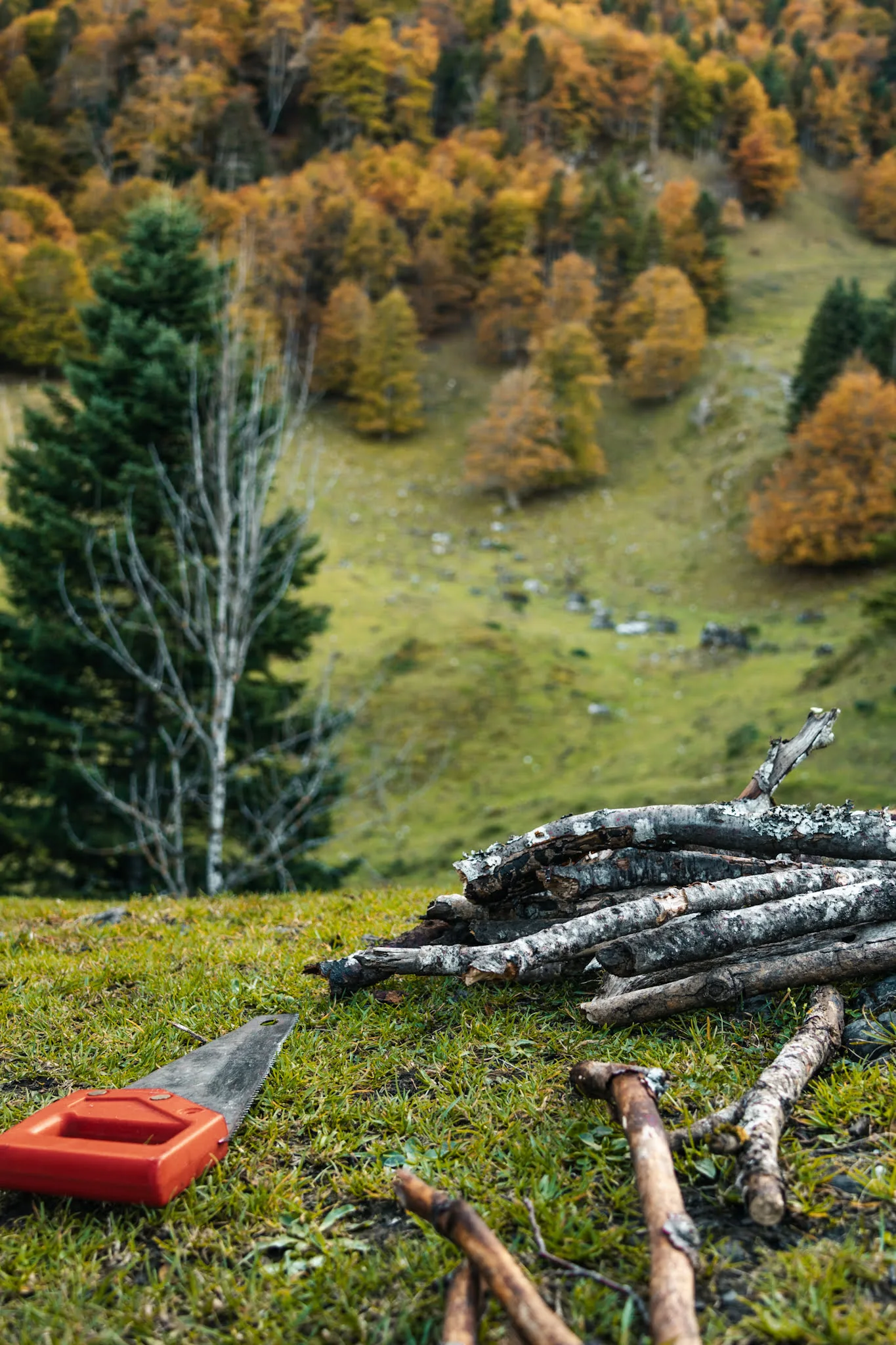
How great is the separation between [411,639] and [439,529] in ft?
70.9

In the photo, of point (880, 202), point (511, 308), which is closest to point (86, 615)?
point (511, 308)

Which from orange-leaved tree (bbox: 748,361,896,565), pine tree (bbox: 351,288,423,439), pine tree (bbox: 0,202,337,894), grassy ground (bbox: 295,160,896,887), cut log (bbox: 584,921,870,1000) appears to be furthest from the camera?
pine tree (bbox: 351,288,423,439)

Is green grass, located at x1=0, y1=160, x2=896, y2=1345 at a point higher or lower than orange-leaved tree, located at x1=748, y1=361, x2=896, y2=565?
higher

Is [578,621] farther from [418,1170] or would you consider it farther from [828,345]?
[418,1170]

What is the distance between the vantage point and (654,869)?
13.5ft

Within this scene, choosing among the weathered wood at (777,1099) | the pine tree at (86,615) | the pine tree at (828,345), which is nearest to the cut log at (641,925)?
the weathered wood at (777,1099)

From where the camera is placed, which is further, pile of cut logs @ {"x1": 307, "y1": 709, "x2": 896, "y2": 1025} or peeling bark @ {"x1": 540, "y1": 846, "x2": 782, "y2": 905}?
peeling bark @ {"x1": 540, "y1": 846, "x2": 782, "y2": 905}

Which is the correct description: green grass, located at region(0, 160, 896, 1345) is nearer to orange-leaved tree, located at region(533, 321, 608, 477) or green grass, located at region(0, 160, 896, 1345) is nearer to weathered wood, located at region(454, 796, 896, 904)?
weathered wood, located at region(454, 796, 896, 904)

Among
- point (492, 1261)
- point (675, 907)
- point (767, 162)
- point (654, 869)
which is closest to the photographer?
point (492, 1261)

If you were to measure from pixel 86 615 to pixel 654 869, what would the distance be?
12524mm

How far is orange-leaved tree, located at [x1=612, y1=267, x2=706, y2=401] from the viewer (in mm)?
64562


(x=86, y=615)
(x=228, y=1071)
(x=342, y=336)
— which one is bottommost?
(x=342, y=336)

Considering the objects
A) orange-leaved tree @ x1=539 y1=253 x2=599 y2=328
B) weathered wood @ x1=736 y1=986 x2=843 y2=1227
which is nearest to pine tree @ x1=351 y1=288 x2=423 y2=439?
orange-leaved tree @ x1=539 y1=253 x2=599 y2=328

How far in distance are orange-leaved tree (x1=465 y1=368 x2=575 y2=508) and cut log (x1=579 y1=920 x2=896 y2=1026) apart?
53.4 meters
